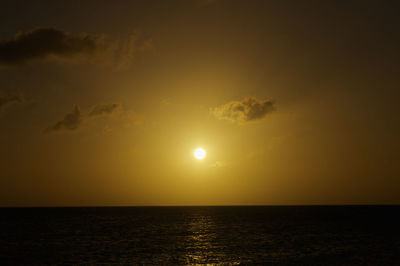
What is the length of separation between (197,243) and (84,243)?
1939 cm

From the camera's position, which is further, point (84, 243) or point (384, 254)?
point (84, 243)

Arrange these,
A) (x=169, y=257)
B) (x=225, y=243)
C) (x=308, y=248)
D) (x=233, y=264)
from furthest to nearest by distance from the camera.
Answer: (x=225, y=243) < (x=308, y=248) < (x=169, y=257) < (x=233, y=264)

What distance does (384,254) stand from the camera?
43469 millimetres

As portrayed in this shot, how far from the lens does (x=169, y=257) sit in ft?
137

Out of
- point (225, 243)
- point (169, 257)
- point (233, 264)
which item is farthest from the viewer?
point (225, 243)

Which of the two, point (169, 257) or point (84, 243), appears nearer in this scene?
point (169, 257)

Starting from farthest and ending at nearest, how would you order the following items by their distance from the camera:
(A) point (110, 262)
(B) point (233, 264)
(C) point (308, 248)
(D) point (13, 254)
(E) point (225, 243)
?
(E) point (225, 243)
(C) point (308, 248)
(D) point (13, 254)
(A) point (110, 262)
(B) point (233, 264)

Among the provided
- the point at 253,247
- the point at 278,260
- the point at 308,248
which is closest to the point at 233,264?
the point at 278,260

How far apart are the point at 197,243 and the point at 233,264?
64.9 feet

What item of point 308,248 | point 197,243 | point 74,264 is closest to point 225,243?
point 197,243

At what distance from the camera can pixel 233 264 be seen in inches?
1444

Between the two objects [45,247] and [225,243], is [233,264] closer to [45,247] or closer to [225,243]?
[225,243]

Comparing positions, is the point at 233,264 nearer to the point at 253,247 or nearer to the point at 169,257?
the point at 169,257

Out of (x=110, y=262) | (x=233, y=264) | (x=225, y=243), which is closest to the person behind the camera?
(x=233, y=264)
